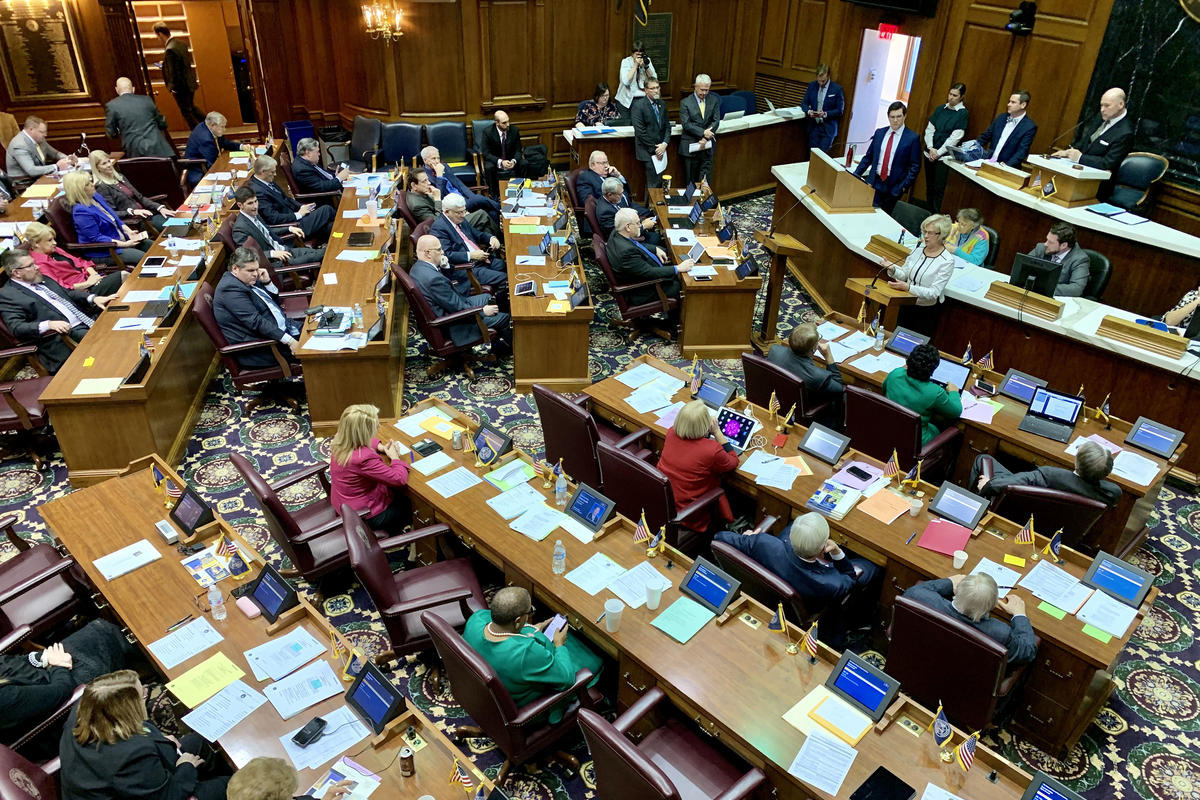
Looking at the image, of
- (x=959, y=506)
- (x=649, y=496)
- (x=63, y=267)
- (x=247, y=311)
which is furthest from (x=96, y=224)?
(x=959, y=506)

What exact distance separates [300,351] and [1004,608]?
5.12m

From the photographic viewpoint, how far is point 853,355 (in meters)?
6.57

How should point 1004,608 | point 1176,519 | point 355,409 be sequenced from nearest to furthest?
point 1004,608 → point 355,409 → point 1176,519

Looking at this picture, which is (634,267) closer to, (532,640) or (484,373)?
(484,373)

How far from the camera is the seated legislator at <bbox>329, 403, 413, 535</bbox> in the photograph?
4.91 meters

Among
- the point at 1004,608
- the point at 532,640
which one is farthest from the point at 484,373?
the point at 1004,608

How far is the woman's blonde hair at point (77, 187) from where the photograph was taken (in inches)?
320

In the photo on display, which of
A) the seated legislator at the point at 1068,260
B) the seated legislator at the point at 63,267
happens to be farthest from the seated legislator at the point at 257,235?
the seated legislator at the point at 1068,260

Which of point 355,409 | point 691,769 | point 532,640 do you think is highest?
point 355,409

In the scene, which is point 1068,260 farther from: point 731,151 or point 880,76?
point 880,76

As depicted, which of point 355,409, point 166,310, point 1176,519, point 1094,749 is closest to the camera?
point 1094,749

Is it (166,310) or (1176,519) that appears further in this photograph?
(166,310)

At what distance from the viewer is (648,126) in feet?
35.2

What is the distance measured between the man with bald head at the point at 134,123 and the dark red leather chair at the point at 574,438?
8399mm
